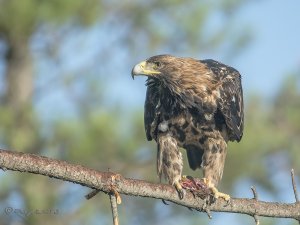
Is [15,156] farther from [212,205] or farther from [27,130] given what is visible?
[27,130]

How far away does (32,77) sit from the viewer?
75.9ft

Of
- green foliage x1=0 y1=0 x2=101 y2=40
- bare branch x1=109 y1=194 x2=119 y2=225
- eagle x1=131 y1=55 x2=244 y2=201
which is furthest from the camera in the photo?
green foliage x1=0 y1=0 x2=101 y2=40

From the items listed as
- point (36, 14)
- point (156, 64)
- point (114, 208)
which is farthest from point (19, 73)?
point (114, 208)

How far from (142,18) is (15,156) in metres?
18.8

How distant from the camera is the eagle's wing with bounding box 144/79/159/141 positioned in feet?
24.0

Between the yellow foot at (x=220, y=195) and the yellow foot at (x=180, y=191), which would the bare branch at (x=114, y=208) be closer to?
the yellow foot at (x=180, y=191)

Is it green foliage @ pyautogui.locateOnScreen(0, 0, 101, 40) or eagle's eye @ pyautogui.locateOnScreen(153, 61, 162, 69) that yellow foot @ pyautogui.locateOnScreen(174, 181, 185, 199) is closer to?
eagle's eye @ pyautogui.locateOnScreen(153, 61, 162, 69)

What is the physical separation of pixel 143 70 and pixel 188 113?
534 millimetres

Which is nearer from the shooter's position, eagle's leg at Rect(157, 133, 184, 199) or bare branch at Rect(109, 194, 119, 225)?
bare branch at Rect(109, 194, 119, 225)

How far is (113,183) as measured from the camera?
4914 mm

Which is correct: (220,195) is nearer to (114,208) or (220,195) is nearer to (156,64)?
(156,64)

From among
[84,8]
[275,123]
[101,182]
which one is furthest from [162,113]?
[275,123]

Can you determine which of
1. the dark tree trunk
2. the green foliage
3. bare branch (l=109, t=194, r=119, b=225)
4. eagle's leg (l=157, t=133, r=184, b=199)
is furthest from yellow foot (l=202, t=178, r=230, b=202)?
the dark tree trunk

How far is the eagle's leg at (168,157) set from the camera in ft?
22.9
